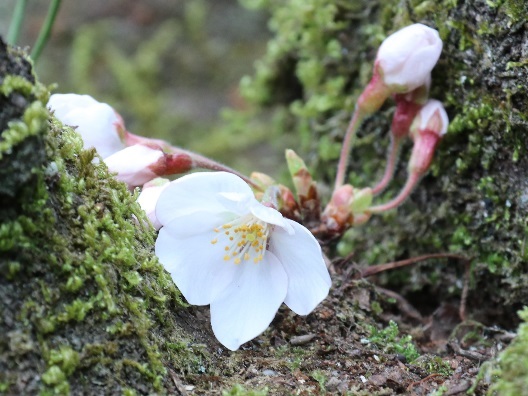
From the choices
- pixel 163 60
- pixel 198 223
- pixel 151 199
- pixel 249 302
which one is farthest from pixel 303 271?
pixel 163 60

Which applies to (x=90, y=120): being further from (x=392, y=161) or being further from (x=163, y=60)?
(x=163, y=60)

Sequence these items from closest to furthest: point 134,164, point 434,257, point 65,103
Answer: point 134,164, point 65,103, point 434,257

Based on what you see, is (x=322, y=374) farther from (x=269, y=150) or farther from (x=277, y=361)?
(x=269, y=150)

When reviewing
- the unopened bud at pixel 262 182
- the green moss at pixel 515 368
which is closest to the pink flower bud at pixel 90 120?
the unopened bud at pixel 262 182

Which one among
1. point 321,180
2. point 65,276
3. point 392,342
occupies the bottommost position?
point 321,180

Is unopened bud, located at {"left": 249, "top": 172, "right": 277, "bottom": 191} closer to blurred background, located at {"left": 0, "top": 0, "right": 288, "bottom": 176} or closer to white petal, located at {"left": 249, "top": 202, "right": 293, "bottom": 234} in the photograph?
white petal, located at {"left": 249, "top": 202, "right": 293, "bottom": 234}

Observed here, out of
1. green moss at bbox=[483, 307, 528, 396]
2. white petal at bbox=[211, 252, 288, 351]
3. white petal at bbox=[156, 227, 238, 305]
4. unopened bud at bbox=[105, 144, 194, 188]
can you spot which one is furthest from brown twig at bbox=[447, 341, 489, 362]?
unopened bud at bbox=[105, 144, 194, 188]
